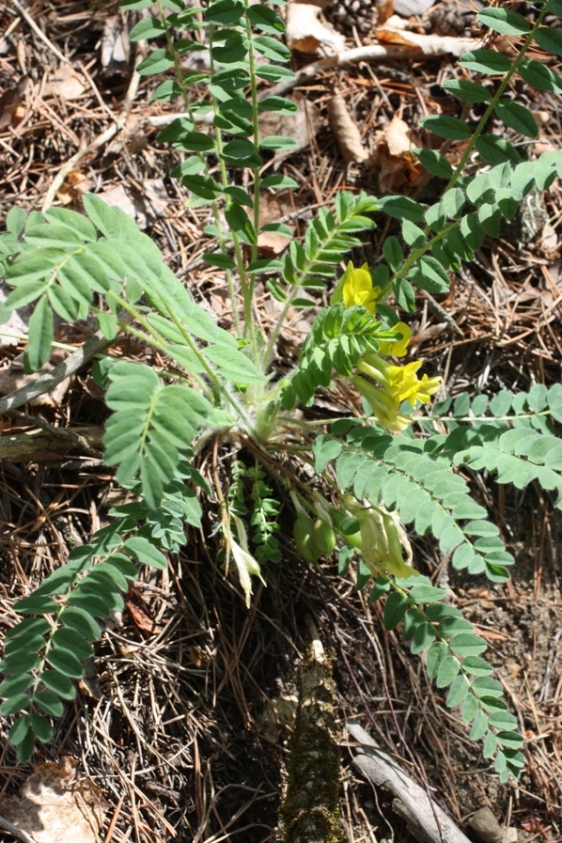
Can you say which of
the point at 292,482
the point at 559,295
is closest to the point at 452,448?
the point at 292,482

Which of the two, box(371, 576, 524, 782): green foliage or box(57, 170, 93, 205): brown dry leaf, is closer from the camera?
box(371, 576, 524, 782): green foliage

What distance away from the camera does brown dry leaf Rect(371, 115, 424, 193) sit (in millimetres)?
2908

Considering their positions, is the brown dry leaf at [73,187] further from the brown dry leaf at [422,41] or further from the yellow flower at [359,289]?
the brown dry leaf at [422,41]

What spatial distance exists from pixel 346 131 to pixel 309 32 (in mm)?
429

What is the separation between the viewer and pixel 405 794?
2.45 meters

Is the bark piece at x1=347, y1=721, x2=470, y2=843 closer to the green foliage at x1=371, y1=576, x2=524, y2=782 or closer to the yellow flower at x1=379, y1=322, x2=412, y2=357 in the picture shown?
the green foliage at x1=371, y1=576, x2=524, y2=782

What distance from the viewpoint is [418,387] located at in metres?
2.21

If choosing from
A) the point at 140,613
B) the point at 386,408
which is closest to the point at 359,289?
the point at 386,408

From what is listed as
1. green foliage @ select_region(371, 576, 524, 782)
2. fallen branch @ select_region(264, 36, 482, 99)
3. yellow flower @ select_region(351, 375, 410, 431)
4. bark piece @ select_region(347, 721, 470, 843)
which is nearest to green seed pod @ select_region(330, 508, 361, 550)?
green foliage @ select_region(371, 576, 524, 782)

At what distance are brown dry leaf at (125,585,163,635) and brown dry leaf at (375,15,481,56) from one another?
2.36 m

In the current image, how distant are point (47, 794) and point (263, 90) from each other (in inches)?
101

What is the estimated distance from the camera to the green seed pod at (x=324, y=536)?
2.26m

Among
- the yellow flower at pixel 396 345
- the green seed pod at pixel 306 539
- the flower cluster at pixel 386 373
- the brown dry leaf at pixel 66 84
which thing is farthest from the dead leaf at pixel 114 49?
the green seed pod at pixel 306 539

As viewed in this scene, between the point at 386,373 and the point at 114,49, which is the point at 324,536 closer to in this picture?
the point at 386,373
